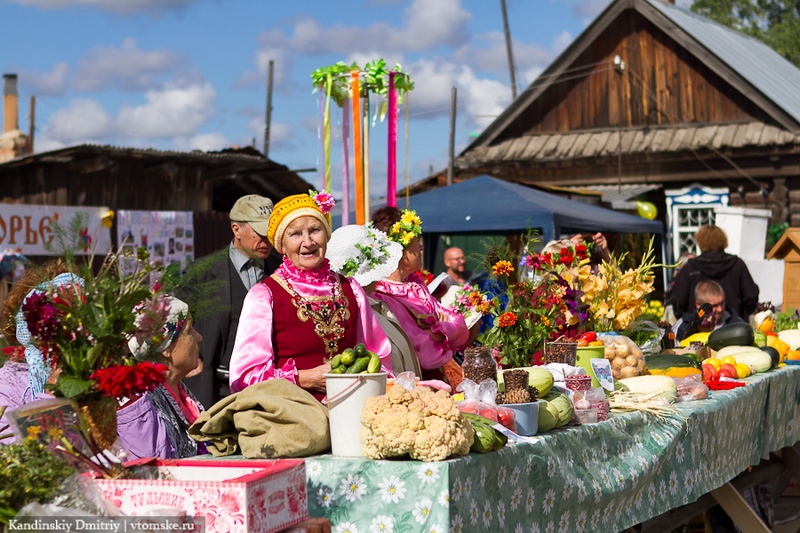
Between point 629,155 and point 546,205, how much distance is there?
7.80m

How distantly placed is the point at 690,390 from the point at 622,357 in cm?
34

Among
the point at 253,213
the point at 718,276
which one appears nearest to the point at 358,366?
the point at 253,213

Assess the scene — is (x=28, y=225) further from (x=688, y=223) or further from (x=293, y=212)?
(x=688, y=223)

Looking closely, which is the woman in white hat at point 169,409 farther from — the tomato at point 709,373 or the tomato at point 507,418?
the tomato at point 709,373

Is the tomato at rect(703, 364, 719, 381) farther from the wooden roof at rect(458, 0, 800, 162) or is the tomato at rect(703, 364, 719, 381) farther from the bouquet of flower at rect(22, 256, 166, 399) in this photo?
the wooden roof at rect(458, 0, 800, 162)

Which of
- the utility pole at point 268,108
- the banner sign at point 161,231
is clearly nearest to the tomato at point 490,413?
the banner sign at point 161,231

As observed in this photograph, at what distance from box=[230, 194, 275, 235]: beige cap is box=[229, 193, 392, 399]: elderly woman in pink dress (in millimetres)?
1298

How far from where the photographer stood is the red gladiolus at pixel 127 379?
78.7 inches

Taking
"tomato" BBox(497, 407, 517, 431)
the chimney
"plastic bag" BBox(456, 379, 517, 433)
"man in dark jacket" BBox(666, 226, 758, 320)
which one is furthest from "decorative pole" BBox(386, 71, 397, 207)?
the chimney

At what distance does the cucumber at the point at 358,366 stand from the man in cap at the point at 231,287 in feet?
6.61

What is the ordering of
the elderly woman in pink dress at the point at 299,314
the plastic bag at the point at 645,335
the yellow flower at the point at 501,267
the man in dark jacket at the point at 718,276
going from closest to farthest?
1. the elderly woman in pink dress at the point at 299,314
2. the yellow flower at the point at 501,267
3. the plastic bag at the point at 645,335
4. the man in dark jacket at the point at 718,276

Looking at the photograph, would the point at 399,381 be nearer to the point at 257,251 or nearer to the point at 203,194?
the point at 257,251

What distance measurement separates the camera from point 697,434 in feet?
13.0

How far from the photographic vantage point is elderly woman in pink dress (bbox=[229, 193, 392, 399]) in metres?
3.07
